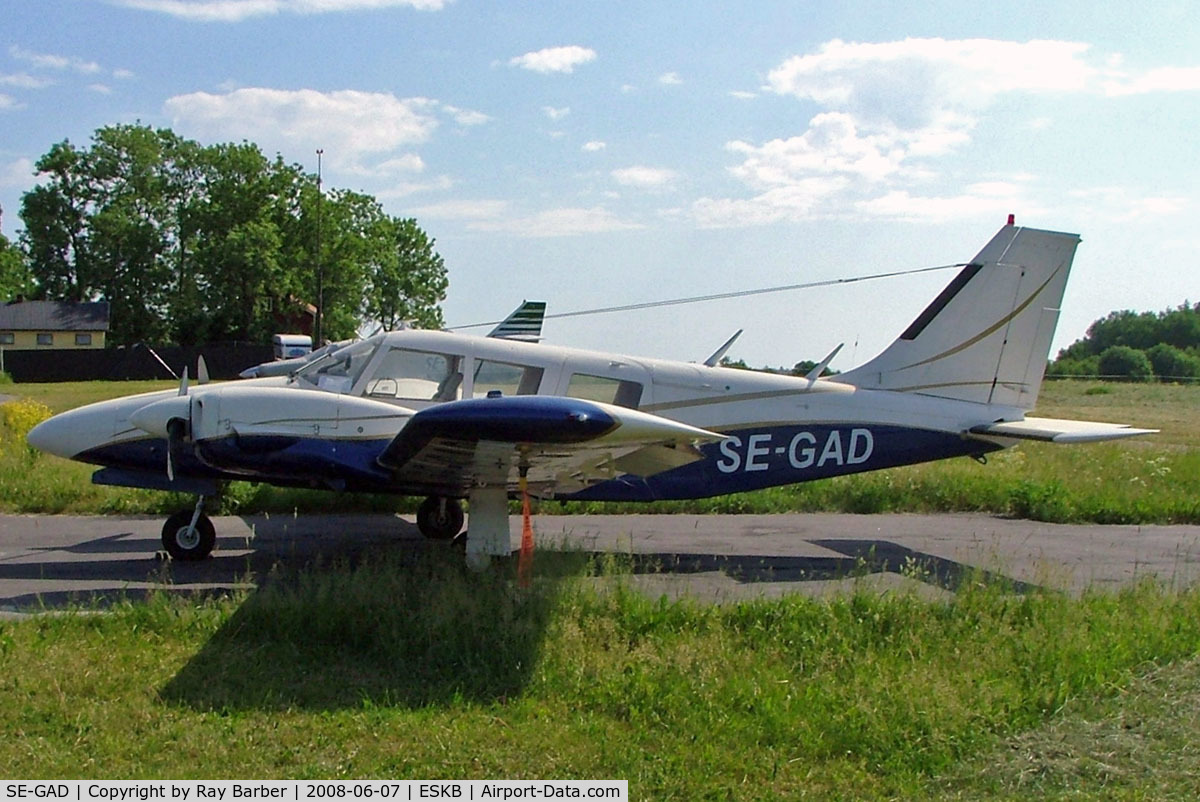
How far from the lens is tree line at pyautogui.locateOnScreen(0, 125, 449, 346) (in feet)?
195

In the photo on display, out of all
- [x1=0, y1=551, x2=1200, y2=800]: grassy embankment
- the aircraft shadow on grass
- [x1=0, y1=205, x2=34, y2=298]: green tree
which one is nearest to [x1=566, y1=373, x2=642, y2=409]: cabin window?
the aircraft shadow on grass

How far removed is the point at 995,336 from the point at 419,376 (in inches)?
245

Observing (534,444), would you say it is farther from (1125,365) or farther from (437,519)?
(1125,365)

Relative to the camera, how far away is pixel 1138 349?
74.0m

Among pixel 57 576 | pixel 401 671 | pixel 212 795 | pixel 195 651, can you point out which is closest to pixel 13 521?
pixel 57 576

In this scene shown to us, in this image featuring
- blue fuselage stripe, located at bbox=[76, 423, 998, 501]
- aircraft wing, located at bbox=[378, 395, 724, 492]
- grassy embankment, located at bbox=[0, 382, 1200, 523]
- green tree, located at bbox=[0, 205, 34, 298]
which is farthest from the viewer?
green tree, located at bbox=[0, 205, 34, 298]

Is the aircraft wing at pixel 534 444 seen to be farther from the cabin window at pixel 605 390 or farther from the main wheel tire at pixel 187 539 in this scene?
the main wheel tire at pixel 187 539

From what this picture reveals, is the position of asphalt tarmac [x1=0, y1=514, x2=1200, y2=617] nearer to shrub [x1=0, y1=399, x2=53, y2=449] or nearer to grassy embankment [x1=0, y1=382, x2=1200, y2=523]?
grassy embankment [x1=0, y1=382, x2=1200, y2=523]

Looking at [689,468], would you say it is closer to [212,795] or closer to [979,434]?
[979,434]

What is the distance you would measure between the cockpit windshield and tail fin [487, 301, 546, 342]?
6.81 ft

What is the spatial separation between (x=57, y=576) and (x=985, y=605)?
7.65 m

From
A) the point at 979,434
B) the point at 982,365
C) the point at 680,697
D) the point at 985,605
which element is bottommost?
the point at 680,697

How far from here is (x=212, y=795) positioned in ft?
14.9

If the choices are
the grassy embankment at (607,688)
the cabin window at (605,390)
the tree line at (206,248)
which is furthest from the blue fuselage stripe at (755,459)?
the tree line at (206,248)
